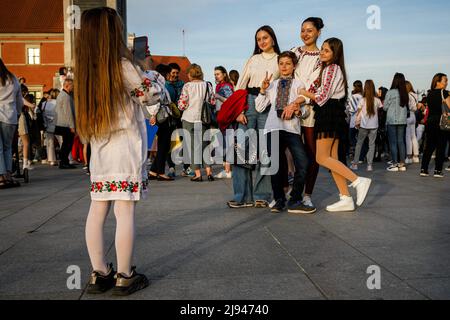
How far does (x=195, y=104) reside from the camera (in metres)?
9.76

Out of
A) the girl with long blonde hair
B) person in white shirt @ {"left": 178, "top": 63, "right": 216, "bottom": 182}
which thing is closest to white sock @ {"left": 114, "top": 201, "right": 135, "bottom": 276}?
the girl with long blonde hair

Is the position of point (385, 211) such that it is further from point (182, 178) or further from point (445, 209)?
point (182, 178)

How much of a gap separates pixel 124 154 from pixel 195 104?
648 centimetres

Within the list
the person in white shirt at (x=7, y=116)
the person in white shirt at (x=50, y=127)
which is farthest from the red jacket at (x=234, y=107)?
the person in white shirt at (x=50, y=127)

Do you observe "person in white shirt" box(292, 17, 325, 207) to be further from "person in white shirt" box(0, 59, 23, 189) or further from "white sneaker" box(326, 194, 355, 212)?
"person in white shirt" box(0, 59, 23, 189)

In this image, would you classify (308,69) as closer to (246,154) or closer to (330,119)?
(330,119)

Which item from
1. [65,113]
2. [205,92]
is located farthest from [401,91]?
[65,113]

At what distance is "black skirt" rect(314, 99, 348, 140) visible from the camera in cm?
616

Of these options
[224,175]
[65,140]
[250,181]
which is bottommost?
[224,175]

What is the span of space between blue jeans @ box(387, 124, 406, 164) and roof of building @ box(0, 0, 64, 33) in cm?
4888

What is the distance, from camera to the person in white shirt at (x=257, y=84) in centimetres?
650

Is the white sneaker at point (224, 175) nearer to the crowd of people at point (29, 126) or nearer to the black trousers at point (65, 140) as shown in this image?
the crowd of people at point (29, 126)

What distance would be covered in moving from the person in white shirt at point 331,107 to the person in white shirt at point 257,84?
596 millimetres

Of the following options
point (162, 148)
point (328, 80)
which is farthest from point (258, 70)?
point (162, 148)
